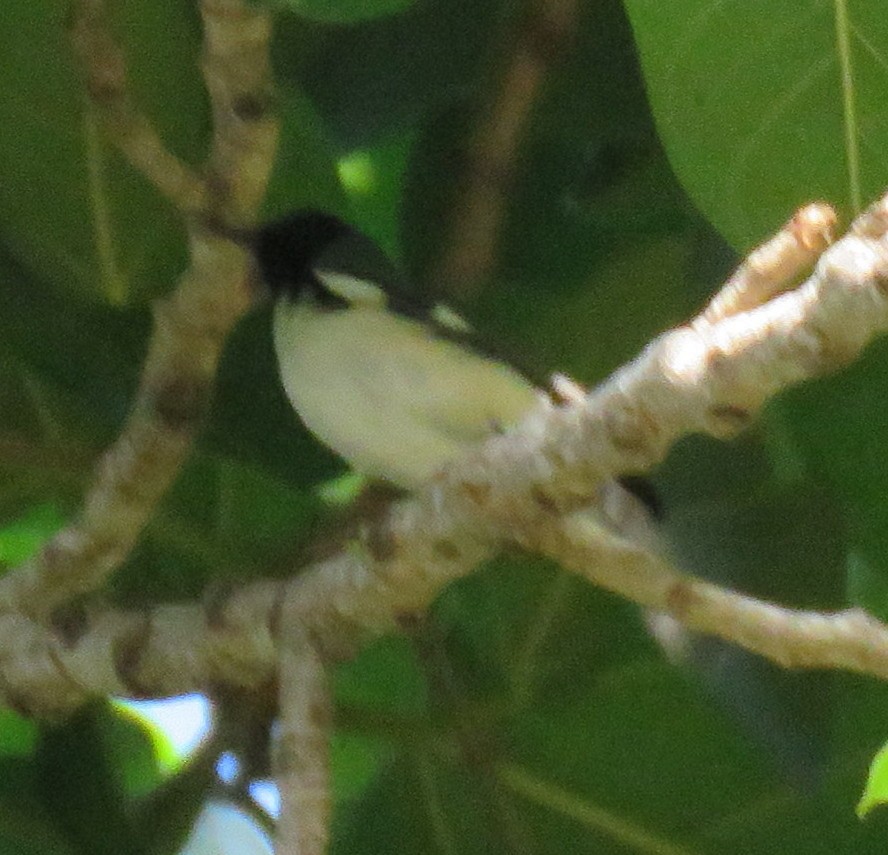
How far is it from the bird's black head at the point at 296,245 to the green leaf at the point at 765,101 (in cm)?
24

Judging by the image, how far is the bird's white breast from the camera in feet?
→ 2.49

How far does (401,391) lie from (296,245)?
12cm

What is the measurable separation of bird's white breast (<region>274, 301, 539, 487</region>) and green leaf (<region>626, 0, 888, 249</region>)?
156 millimetres

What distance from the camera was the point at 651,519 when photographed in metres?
0.79

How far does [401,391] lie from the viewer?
0.76 meters

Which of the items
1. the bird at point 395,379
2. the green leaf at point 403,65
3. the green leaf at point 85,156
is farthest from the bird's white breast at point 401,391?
the green leaf at point 403,65

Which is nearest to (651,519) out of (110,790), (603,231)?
(603,231)

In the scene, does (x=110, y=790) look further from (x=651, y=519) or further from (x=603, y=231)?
(x=603, y=231)

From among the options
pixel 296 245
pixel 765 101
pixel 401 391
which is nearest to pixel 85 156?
pixel 296 245

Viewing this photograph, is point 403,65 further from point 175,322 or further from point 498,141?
point 175,322

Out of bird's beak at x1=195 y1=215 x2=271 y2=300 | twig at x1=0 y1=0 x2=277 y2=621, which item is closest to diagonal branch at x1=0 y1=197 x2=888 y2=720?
twig at x1=0 y1=0 x2=277 y2=621

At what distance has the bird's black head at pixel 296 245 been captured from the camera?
2.65 ft

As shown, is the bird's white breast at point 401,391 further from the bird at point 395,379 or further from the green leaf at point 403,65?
the green leaf at point 403,65

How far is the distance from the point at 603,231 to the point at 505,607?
257 millimetres
